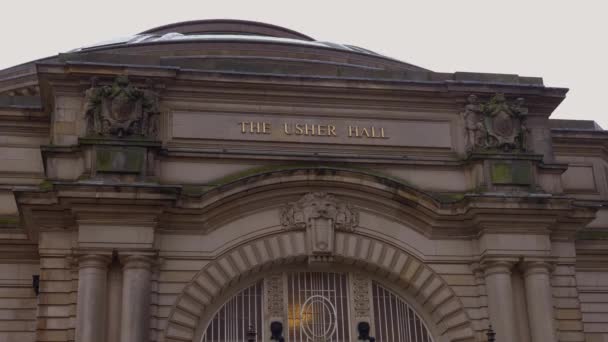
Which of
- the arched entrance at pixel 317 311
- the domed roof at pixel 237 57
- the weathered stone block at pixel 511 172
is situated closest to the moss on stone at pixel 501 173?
the weathered stone block at pixel 511 172

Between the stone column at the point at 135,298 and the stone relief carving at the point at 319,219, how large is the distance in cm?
389

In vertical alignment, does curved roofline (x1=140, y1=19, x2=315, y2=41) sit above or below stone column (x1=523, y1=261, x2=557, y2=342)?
above

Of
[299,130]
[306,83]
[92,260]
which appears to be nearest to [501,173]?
[299,130]

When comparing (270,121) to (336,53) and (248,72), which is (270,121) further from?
(336,53)

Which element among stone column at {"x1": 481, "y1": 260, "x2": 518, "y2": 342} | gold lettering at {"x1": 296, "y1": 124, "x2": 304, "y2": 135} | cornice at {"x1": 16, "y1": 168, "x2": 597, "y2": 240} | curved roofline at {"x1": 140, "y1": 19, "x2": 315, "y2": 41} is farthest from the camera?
curved roofline at {"x1": 140, "y1": 19, "x2": 315, "y2": 41}

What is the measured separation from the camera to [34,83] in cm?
3281

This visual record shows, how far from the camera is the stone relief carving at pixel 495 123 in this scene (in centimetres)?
2445

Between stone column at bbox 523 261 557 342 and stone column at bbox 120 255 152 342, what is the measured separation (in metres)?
9.68

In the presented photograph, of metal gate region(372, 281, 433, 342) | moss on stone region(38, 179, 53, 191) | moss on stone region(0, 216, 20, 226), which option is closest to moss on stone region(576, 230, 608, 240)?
metal gate region(372, 281, 433, 342)

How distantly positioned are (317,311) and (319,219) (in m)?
2.40

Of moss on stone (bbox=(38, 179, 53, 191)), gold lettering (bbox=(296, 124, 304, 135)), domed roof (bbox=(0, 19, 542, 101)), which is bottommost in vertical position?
moss on stone (bbox=(38, 179, 53, 191))

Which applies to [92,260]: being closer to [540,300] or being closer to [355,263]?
[355,263]

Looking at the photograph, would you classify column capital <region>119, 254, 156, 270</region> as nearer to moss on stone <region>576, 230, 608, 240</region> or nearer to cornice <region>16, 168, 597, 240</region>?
cornice <region>16, 168, 597, 240</region>

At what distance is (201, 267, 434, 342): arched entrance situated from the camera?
2270cm
